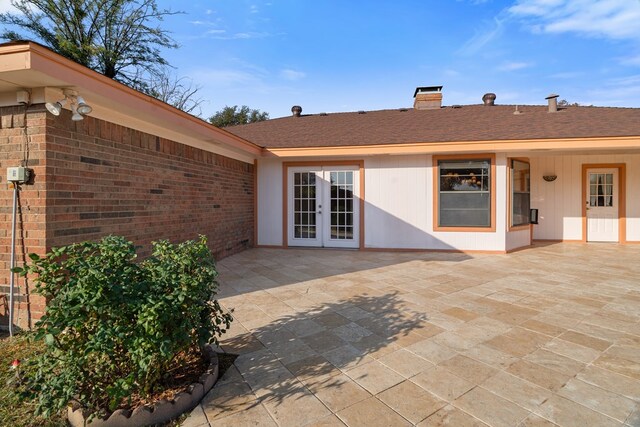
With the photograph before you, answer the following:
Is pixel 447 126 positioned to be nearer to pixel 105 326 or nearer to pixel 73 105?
pixel 73 105

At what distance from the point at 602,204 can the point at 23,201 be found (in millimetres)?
12483

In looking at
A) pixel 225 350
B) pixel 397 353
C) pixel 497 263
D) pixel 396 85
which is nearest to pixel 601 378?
pixel 397 353

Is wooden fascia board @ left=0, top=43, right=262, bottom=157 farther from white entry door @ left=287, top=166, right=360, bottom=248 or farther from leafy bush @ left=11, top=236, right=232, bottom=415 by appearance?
white entry door @ left=287, top=166, right=360, bottom=248

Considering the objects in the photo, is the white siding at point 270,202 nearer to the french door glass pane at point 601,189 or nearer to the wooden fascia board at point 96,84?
the wooden fascia board at point 96,84

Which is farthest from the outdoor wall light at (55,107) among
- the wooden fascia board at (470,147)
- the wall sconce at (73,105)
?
the wooden fascia board at (470,147)

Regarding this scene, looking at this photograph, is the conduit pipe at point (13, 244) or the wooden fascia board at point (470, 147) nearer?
the conduit pipe at point (13, 244)

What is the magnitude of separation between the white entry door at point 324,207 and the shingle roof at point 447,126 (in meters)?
0.86

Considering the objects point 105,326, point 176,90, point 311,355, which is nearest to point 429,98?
point 311,355

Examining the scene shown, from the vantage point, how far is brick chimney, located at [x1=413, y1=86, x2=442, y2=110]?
11.1 metres

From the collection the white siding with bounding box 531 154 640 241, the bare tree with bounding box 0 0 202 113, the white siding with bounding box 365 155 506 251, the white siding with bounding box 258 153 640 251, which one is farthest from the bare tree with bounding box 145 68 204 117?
the white siding with bounding box 531 154 640 241

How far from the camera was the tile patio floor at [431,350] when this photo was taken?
1.96 m

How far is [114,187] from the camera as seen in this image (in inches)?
160

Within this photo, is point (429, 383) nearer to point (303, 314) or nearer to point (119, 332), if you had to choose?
point (303, 314)

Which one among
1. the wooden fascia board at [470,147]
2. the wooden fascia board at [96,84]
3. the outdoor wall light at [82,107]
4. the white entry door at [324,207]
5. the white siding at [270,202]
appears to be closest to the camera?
the wooden fascia board at [96,84]
